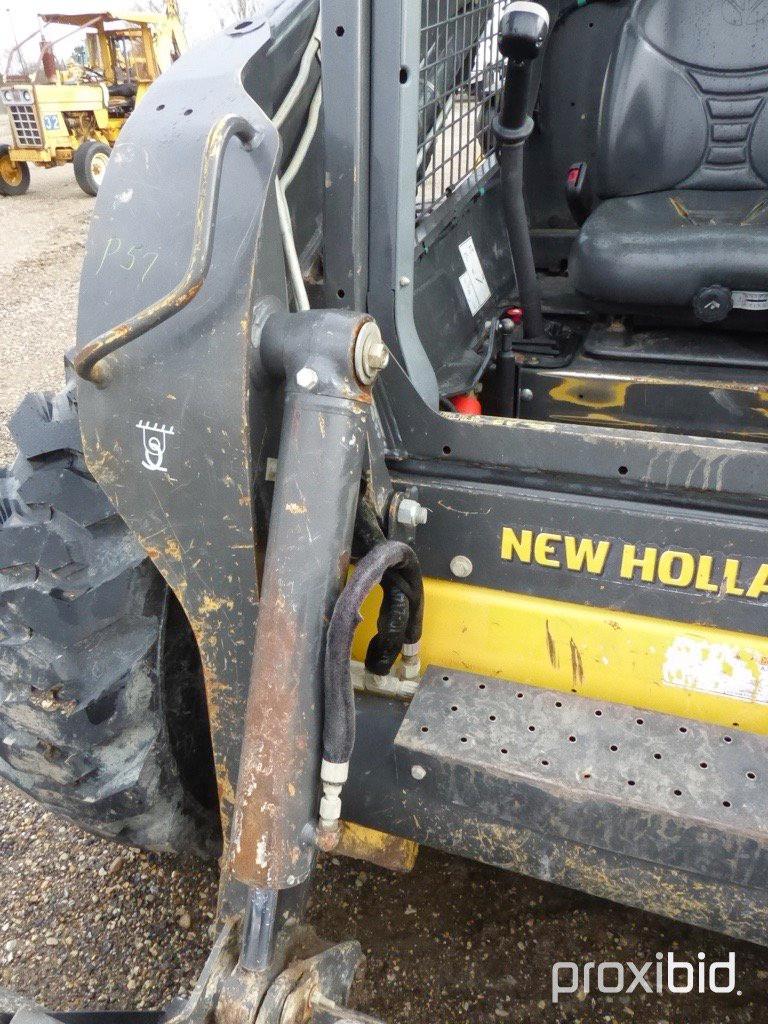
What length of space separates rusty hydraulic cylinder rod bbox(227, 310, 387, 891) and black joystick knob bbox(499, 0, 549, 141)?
85 centimetres

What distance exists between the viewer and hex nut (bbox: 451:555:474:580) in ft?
4.41

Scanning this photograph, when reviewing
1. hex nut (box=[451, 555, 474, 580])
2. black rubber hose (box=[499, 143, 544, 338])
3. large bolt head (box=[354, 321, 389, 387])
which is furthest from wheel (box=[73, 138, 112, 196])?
large bolt head (box=[354, 321, 389, 387])

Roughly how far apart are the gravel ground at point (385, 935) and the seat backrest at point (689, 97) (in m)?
1.78

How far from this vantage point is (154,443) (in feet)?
3.48

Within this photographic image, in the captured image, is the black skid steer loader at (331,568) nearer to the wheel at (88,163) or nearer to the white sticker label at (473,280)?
the white sticker label at (473,280)

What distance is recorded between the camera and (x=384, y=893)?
1754 millimetres

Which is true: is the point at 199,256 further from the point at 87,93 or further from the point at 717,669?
the point at 87,93

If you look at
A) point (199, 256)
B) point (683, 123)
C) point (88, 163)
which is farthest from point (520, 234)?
point (88, 163)

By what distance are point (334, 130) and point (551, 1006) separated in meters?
1.51

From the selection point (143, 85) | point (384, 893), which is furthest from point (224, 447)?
point (143, 85)

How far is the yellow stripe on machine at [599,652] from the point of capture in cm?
126

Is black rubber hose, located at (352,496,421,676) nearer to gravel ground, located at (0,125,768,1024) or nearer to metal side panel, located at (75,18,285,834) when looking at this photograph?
metal side panel, located at (75,18,285,834)

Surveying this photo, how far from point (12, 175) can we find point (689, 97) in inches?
400

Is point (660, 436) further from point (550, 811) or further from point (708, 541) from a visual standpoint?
point (550, 811)
